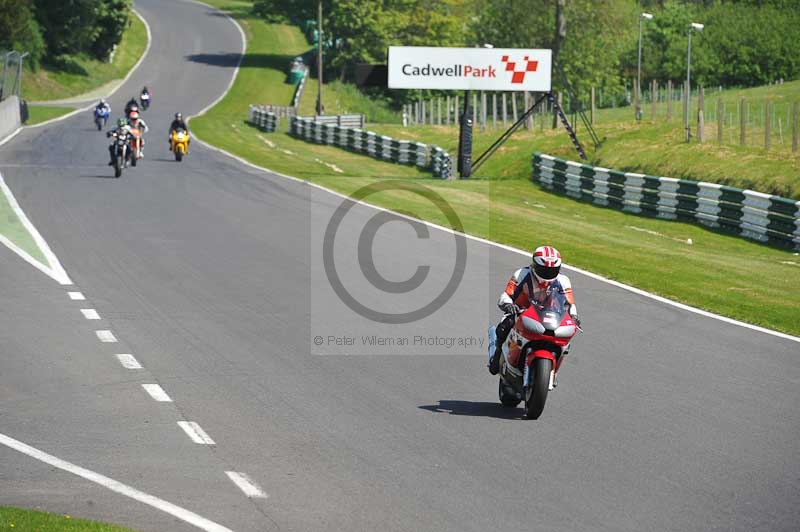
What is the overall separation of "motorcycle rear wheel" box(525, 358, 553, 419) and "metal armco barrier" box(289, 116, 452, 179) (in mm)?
32097

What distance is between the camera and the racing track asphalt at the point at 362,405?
28.3ft

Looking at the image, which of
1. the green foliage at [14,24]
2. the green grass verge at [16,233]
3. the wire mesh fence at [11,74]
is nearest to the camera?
the green grass verge at [16,233]

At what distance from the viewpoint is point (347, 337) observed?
49.3 ft

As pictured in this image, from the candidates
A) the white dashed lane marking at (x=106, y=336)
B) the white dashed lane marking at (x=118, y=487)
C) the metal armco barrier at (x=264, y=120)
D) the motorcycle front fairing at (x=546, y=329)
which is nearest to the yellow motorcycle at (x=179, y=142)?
the metal armco barrier at (x=264, y=120)

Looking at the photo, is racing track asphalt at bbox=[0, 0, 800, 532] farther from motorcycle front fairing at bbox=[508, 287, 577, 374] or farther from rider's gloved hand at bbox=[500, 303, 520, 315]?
rider's gloved hand at bbox=[500, 303, 520, 315]

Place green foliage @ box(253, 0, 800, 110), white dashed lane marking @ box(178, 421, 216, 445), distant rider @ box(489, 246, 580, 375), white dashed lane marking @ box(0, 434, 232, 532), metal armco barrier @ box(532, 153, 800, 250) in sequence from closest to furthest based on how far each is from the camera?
white dashed lane marking @ box(0, 434, 232, 532) < white dashed lane marking @ box(178, 421, 216, 445) < distant rider @ box(489, 246, 580, 375) < metal armco barrier @ box(532, 153, 800, 250) < green foliage @ box(253, 0, 800, 110)

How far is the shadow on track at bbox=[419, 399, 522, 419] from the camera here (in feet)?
37.5

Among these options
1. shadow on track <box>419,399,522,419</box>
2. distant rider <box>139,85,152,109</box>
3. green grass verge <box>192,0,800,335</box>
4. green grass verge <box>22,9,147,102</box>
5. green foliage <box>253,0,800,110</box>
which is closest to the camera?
shadow on track <box>419,399,522,419</box>

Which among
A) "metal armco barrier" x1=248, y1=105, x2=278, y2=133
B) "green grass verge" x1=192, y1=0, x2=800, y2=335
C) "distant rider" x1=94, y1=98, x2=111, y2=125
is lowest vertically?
"green grass verge" x1=192, y1=0, x2=800, y2=335

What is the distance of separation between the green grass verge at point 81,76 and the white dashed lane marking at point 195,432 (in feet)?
246

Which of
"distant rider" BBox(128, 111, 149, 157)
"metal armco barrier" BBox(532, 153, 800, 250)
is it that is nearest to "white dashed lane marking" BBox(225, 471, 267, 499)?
"metal armco barrier" BBox(532, 153, 800, 250)

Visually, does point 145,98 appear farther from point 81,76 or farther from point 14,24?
point 81,76

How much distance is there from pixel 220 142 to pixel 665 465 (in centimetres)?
4551

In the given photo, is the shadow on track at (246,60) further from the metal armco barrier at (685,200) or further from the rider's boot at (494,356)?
the rider's boot at (494,356)
